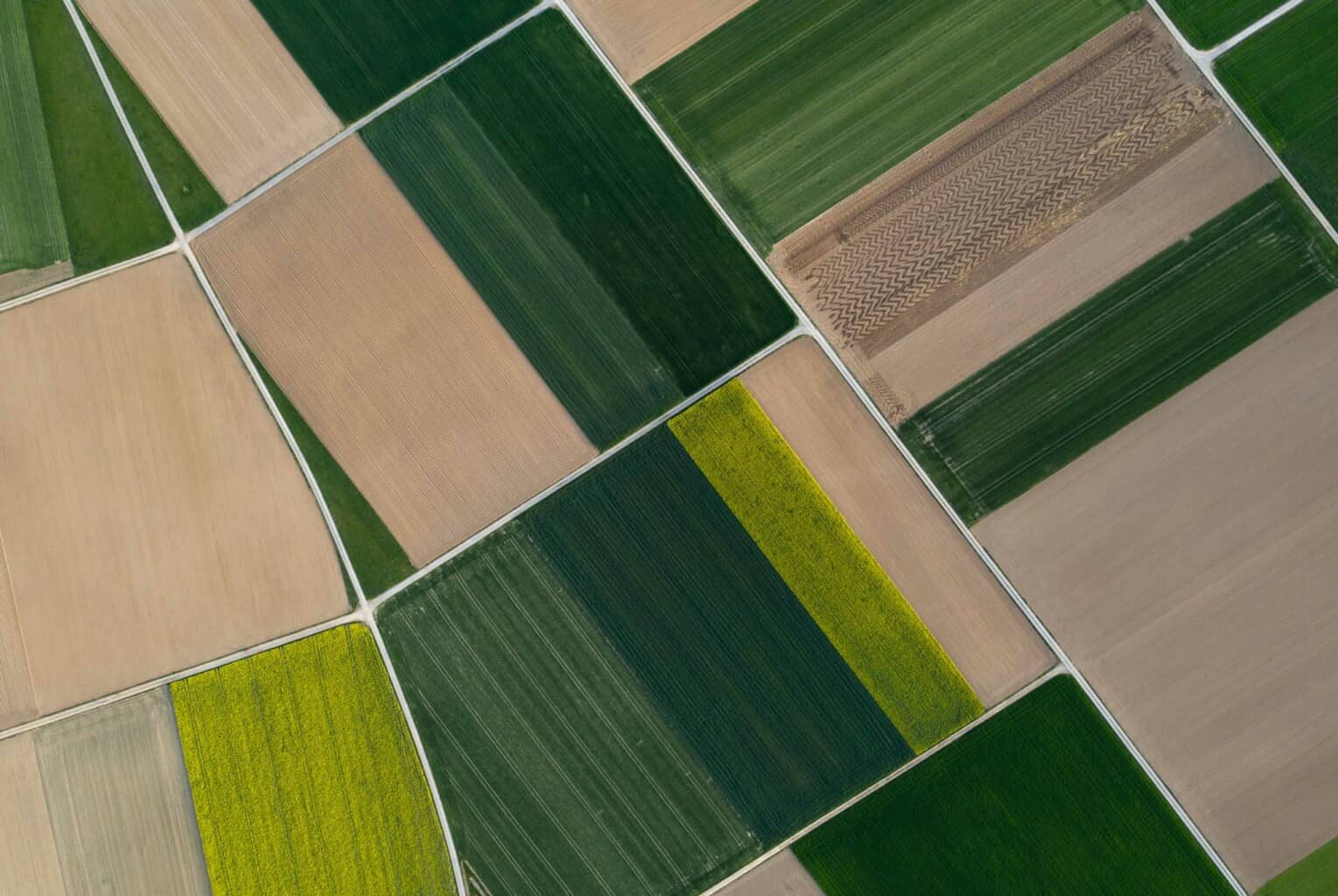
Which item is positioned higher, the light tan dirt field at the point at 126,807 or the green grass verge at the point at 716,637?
the light tan dirt field at the point at 126,807

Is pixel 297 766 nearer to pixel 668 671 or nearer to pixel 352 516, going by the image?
pixel 352 516

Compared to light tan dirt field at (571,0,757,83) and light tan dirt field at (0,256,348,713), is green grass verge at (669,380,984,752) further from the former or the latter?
light tan dirt field at (0,256,348,713)

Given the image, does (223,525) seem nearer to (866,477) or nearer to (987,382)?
(866,477)

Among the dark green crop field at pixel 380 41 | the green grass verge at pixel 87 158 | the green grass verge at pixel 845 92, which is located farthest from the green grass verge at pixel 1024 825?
the green grass verge at pixel 87 158

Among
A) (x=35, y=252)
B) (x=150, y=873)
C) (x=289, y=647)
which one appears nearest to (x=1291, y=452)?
(x=289, y=647)

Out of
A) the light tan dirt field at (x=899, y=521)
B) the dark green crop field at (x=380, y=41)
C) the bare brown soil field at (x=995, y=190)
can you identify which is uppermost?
the dark green crop field at (x=380, y=41)

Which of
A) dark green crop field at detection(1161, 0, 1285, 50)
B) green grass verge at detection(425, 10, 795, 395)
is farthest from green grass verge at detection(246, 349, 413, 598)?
dark green crop field at detection(1161, 0, 1285, 50)

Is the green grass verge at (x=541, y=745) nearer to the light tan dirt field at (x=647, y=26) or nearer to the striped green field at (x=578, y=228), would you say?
the striped green field at (x=578, y=228)
